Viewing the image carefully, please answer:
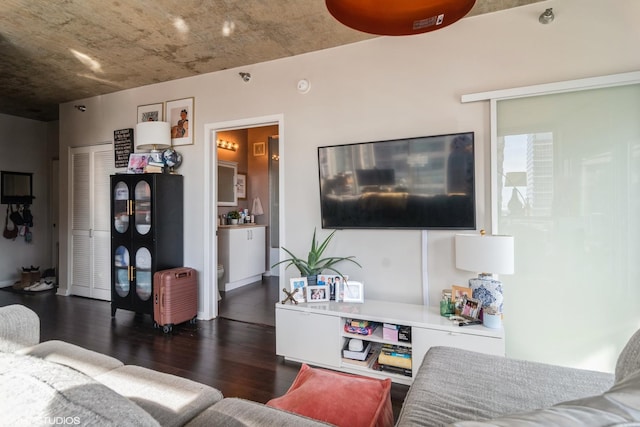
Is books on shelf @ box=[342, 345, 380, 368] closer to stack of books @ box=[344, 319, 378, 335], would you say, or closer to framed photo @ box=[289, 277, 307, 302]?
stack of books @ box=[344, 319, 378, 335]

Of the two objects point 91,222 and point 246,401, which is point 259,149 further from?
point 246,401

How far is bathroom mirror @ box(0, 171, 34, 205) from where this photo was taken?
5.22 meters

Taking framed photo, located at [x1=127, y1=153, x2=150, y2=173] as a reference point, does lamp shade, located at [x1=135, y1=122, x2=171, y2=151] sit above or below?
above

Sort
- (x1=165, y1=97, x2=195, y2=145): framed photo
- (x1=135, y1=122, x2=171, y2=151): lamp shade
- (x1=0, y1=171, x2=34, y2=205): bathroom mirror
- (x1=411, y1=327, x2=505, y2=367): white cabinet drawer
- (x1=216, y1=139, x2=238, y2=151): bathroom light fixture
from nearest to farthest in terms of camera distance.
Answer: (x1=411, y1=327, x2=505, y2=367): white cabinet drawer, (x1=135, y1=122, x2=171, y2=151): lamp shade, (x1=165, y1=97, x2=195, y2=145): framed photo, (x1=0, y1=171, x2=34, y2=205): bathroom mirror, (x1=216, y1=139, x2=238, y2=151): bathroom light fixture

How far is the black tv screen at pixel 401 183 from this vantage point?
99.6 inches

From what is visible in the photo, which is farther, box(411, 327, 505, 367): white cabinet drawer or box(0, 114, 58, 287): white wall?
box(0, 114, 58, 287): white wall

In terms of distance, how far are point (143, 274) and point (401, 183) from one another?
116 inches

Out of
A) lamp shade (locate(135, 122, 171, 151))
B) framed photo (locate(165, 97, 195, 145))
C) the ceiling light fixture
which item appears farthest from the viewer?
framed photo (locate(165, 97, 195, 145))

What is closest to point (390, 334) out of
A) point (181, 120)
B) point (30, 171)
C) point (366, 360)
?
point (366, 360)

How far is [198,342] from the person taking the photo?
3.00 m

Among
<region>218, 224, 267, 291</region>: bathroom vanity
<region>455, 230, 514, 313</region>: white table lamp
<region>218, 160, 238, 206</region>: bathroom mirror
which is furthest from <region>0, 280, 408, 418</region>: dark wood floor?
<region>218, 160, 238, 206</region>: bathroom mirror

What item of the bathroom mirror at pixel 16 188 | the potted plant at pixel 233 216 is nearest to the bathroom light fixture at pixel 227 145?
the potted plant at pixel 233 216

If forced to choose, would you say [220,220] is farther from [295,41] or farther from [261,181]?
[295,41]

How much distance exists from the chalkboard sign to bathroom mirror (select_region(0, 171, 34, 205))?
8.44 feet
